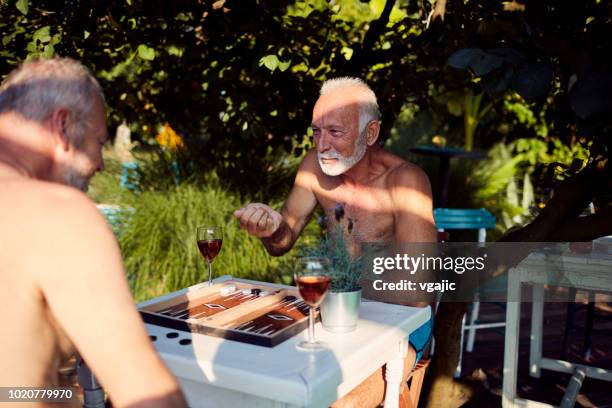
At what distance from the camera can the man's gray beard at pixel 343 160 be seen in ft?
9.82

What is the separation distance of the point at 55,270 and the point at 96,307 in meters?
0.11

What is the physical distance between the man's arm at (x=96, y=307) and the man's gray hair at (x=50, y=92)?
281mm

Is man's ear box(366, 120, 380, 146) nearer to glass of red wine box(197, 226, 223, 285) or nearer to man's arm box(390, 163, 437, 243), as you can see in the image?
man's arm box(390, 163, 437, 243)

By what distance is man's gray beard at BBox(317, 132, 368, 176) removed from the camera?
118 inches

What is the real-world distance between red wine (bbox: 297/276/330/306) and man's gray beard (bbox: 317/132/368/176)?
132cm

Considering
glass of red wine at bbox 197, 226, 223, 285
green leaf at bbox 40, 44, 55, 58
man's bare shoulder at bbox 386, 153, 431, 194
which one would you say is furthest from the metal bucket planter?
green leaf at bbox 40, 44, 55, 58

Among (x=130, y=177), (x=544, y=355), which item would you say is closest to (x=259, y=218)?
(x=544, y=355)

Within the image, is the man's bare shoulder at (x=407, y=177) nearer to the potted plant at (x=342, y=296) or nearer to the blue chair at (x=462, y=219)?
the potted plant at (x=342, y=296)

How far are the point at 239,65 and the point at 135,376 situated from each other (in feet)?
8.18

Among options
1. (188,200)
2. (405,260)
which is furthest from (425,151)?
(405,260)

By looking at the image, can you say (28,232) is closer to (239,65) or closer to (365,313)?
(365,313)

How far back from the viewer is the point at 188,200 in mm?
5531

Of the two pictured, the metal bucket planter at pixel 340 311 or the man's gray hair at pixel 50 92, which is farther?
the metal bucket planter at pixel 340 311

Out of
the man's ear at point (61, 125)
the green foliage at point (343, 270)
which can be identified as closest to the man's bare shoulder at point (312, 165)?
the green foliage at point (343, 270)
